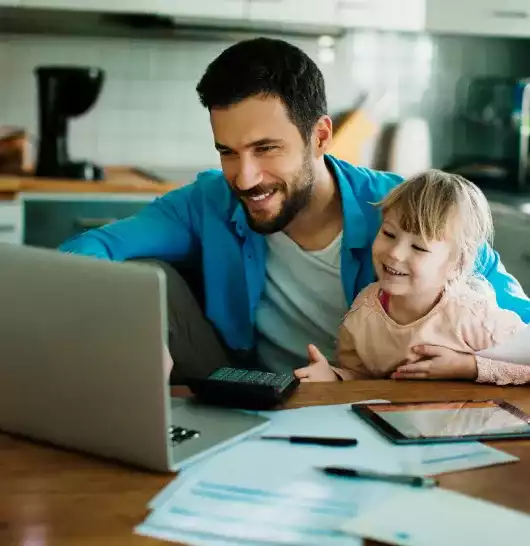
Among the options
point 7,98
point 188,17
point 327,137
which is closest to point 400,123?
point 188,17

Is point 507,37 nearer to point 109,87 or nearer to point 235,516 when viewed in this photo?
point 109,87

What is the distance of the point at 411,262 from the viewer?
153 cm

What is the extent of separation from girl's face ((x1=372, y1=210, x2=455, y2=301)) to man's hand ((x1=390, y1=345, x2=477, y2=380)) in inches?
5.3

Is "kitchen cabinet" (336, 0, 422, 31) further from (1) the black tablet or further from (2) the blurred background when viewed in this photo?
(1) the black tablet

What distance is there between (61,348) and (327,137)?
103cm

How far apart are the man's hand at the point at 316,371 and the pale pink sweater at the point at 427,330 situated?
12cm

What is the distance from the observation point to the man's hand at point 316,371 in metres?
1.49

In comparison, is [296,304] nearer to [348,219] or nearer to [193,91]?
[348,219]

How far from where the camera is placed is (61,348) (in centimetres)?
103

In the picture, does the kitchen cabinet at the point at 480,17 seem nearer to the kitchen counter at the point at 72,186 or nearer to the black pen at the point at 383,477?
the kitchen counter at the point at 72,186

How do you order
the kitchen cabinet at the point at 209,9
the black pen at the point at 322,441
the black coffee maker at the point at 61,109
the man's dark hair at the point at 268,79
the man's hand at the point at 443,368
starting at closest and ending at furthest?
the black pen at the point at 322,441, the man's hand at the point at 443,368, the man's dark hair at the point at 268,79, the black coffee maker at the point at 61,109, the kitchen cabinet at the point at 209,9

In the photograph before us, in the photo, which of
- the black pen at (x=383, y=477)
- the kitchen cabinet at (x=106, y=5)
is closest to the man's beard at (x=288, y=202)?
the black pen at (x=383, y=477)

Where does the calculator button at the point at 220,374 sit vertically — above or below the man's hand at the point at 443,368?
above

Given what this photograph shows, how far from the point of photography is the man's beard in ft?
5.94
